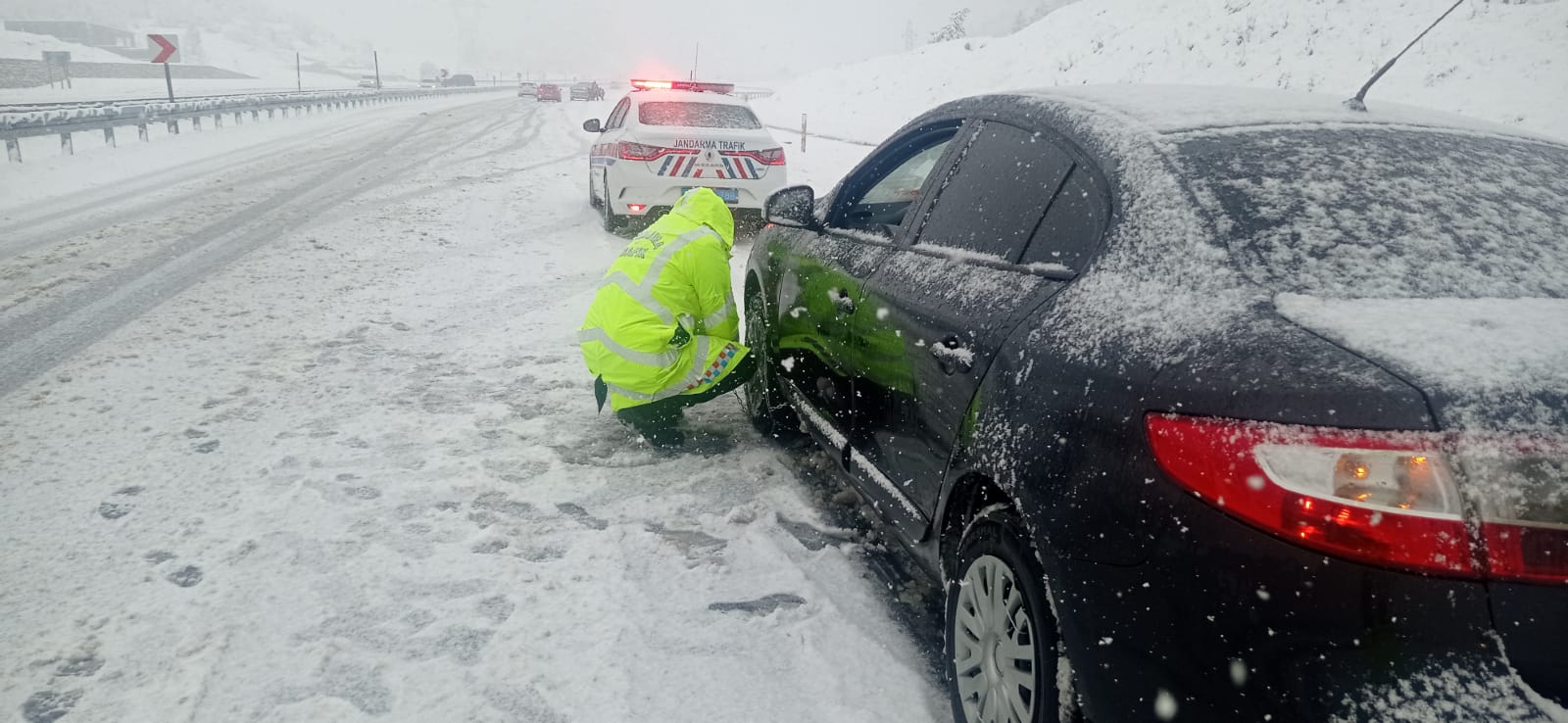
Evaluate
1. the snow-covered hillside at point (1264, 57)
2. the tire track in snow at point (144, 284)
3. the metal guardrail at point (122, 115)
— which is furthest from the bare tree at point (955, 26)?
the tire track in snow at point (144, 284)

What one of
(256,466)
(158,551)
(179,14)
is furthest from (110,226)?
(179,14)

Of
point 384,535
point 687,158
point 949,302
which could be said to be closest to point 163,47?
point 687,158

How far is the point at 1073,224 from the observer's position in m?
2.30

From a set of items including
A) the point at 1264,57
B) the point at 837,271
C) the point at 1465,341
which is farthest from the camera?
the point at 1264,57

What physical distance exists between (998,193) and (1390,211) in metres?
1.02

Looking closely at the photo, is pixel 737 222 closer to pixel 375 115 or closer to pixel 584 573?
pixel 584 573

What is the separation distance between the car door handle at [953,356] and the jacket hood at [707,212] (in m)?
2.21

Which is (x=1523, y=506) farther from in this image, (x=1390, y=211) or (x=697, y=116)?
(x=697, y=116)

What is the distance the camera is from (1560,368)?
145 cm

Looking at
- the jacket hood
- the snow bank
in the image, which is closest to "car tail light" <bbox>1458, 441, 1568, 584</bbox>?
the jacket hood

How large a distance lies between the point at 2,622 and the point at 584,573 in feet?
5.66

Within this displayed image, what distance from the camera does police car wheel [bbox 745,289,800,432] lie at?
4574mm

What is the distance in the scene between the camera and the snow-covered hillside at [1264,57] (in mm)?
15086

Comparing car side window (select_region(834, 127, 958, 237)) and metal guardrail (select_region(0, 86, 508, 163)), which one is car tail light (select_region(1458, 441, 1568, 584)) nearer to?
car side window (select_region(834, 127, 958, 237))
